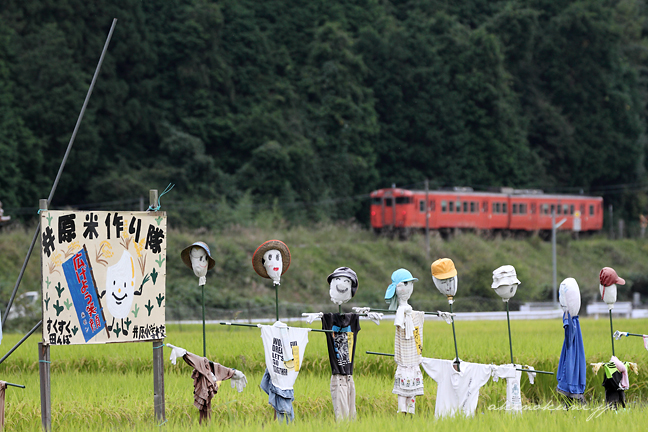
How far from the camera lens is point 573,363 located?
8.47m

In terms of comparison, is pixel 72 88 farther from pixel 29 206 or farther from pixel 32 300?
pixel 32 300

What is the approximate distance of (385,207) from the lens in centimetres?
3691

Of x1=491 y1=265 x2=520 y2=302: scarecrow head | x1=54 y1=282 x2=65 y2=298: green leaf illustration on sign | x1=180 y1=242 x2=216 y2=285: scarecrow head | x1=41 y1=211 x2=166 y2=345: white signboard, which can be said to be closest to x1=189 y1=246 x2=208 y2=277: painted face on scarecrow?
x1=180 y1=242 x2=216 y2=285: scarecrow head

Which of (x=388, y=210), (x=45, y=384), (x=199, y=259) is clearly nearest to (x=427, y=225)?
(x=388, y=210)

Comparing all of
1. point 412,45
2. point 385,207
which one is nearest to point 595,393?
point 385,207

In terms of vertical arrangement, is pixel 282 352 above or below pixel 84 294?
below

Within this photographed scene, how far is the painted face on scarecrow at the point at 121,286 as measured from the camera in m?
7.22

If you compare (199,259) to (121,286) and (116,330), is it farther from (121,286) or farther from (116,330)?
(116,330)

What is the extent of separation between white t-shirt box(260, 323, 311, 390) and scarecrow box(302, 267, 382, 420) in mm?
243

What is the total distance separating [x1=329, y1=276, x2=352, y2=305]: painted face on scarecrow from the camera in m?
8.09

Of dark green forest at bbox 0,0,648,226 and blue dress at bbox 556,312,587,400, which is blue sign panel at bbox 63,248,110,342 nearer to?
blue dress at bbox 556,312,587,400

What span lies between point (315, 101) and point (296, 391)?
117ft

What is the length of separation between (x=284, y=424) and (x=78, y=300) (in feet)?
7.32

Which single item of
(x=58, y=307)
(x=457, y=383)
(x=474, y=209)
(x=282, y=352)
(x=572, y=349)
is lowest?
(x=457, y=383)
